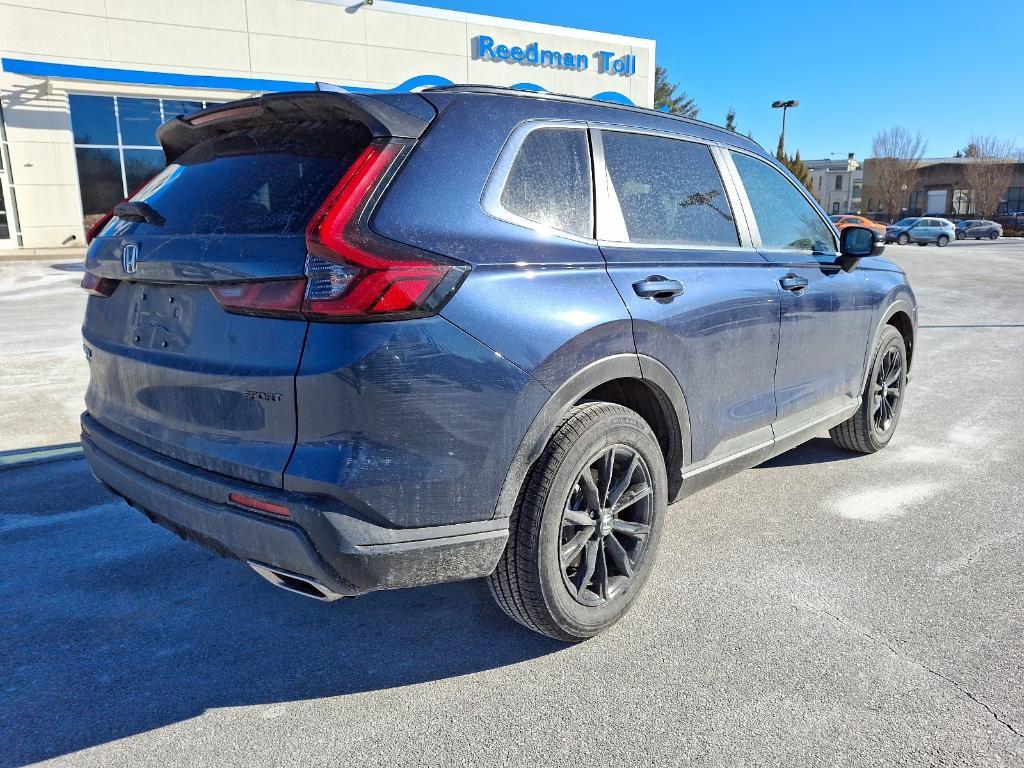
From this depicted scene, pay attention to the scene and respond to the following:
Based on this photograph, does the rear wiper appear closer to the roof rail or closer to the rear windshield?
the rear windshield

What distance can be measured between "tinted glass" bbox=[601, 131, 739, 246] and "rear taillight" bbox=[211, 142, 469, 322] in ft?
3.44

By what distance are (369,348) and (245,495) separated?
578 mm

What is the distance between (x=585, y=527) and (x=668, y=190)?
1.48 m

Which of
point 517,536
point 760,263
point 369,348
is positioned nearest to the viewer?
point 369,348

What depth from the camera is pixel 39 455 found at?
4809 millimetres

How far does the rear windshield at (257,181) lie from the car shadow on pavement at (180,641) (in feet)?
4.88

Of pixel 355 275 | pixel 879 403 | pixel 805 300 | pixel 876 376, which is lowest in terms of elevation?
pixel 879 403

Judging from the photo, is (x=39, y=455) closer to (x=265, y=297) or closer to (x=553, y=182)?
(x=265, y=297)

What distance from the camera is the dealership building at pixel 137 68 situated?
23219mm

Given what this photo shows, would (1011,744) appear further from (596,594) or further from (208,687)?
(208,687)

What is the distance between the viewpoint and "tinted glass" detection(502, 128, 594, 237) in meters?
2.53

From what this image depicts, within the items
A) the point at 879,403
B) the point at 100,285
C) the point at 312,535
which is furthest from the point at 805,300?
the point at 100,285

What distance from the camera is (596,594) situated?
9.06ft

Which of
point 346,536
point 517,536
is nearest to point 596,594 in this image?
point 517,536
